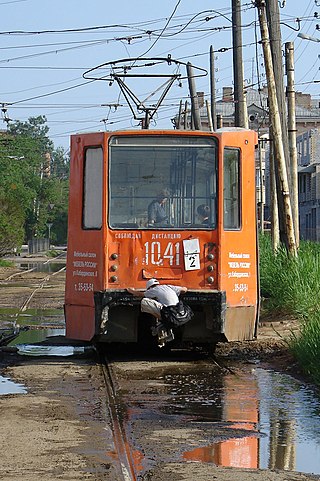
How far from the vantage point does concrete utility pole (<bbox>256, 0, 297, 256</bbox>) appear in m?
21.4

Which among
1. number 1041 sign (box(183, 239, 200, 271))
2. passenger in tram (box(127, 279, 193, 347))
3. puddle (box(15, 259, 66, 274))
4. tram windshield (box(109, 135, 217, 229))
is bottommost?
puddle (box(15, 259, 66, 274))

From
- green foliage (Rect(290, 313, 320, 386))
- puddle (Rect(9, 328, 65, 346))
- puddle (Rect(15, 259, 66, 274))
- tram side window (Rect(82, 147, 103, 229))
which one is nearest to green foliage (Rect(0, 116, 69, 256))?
puddle (Rect(15, 259, 66, 274))

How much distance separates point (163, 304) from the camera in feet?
44.1

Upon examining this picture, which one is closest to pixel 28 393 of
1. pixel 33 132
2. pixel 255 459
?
pixel 255 459

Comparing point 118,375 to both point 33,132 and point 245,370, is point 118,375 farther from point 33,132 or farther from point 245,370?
point 33,132

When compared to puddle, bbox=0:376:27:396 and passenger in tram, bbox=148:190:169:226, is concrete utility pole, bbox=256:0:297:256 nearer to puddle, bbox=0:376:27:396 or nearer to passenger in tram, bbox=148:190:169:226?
passenger in tram, bbox=148:190:169:226

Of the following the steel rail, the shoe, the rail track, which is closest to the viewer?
the steel rail

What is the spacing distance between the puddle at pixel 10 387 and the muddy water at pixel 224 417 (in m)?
1.13

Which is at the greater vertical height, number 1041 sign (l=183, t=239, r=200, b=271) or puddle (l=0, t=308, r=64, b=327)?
number 1041 sign (l=183, t=239, r=200, b=271)

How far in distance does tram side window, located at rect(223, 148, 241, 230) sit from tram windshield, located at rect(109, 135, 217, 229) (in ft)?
0.57

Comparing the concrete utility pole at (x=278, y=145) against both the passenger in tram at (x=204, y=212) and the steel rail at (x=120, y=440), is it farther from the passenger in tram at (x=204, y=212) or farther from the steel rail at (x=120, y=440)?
the steel rail at (x=120, y=440)

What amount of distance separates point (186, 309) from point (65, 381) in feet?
6.62

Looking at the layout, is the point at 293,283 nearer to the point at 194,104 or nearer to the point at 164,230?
the point at 164,230

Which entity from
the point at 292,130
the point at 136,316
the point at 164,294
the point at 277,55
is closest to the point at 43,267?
the point at 292,130
